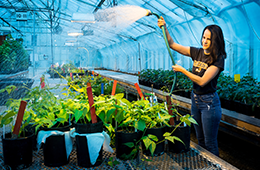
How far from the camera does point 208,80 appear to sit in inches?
56.7

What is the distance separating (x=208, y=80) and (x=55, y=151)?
1053 mm

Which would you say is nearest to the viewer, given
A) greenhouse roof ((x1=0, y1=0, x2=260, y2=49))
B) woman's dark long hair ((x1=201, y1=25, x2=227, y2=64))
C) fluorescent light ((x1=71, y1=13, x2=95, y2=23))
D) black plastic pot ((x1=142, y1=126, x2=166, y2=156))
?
black plastic pot ((x1=142, y1=126, x2=166, y2=156))

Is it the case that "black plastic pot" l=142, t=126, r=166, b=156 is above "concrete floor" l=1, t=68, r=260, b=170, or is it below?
above

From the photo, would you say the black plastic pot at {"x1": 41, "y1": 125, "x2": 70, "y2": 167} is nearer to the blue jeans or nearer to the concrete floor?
the blue jeans

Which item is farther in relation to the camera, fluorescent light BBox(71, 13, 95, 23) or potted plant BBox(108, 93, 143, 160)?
fluorescent light BBox(71, 13, 95, 23)

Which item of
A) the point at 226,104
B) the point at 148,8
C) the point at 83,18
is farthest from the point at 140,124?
the point at 148,8

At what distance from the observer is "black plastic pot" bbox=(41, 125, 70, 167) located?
3.04 feet

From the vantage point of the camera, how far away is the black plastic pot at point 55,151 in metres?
0.93

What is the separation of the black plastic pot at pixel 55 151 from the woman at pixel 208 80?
91 cm

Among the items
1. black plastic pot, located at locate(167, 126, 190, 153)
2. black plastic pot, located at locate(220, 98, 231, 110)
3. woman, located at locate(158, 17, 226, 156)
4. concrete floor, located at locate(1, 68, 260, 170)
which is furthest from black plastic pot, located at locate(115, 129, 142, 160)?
black plastic pot, located at locate(220, 98, 231, 110)

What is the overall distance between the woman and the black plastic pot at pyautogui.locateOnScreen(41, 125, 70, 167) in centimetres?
91

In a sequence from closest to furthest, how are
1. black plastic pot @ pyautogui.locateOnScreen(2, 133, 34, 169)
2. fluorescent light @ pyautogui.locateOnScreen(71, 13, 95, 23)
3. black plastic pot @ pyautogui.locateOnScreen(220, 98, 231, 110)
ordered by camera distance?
black plastic pot @ pyautogui.locateOnScreen(2, 133, 34, 169), black plastic pot @ pyautogui.locateOnScreen(220, 98, 231, 110), fluorescent light @ pyautogui.locateOnScreen(71, 13, 95, 23)

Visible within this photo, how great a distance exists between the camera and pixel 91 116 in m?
0.99

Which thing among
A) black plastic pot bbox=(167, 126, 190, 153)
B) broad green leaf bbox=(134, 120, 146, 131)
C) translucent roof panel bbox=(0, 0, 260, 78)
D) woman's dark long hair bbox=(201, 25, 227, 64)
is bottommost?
black plastic pot bbox=(167, 126, 190, 153)
